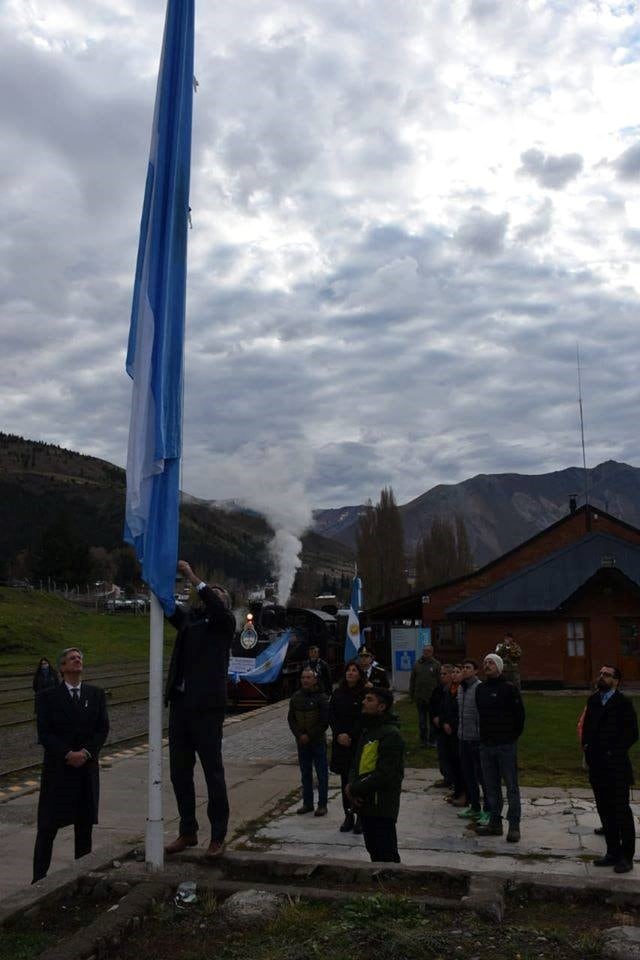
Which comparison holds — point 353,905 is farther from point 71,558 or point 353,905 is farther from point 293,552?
point 71,558

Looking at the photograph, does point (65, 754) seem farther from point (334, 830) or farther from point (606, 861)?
point (606, 861)

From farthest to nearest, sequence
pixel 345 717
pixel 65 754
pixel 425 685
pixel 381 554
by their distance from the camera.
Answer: pixel 381 554
pixel 425 685
pixel 345 717
pixel 65 754

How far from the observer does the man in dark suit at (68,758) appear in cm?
607

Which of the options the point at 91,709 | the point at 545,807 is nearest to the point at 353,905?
the point at 91,709

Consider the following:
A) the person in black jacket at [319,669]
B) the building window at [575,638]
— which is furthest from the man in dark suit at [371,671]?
the building window at [575,638]

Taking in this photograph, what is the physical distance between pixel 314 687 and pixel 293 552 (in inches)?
1707

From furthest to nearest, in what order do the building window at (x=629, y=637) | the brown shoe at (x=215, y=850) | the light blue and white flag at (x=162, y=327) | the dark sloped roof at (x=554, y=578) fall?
the dark sloped roof at (x=554, y=578) < the building window at (x=629, y=637) < the light blue and white flag at (x=162, y=327) < the brown shoe at (x=215, y=850)

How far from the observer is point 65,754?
Result: 6.09 meters

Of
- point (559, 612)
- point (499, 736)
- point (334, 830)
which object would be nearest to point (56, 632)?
point (559, 612)

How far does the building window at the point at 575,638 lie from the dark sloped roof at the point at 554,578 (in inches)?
36.1

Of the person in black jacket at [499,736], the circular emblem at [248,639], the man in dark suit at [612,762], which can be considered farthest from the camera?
the circular emblem at [248,639]

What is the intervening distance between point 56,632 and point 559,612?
1200 inches

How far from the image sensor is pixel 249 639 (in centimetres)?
2492

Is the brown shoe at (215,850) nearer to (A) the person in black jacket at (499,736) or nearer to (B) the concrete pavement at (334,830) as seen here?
(B) the concrete pavement at (334,830)
